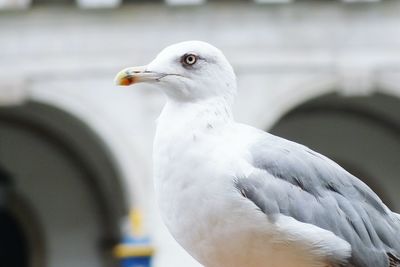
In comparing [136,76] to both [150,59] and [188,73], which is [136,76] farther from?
[150,59]

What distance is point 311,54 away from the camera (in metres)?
13.2

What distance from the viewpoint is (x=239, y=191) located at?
10.4 ft

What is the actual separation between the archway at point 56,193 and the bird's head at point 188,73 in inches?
453

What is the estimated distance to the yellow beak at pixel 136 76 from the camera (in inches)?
131

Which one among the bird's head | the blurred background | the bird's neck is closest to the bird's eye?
the bird's head

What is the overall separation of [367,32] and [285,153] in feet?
32.6

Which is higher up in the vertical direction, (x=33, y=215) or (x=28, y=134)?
(x=28, y=134)

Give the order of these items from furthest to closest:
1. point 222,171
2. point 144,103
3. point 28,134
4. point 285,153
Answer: point 28,134 → point 144,103 → point 285,153 → point 222,171

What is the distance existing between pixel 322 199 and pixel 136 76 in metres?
0.57

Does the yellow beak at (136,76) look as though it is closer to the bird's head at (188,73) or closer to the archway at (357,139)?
the bird's head at (188,73)

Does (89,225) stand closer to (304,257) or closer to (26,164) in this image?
(26,164)

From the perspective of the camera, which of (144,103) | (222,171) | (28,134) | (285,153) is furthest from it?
(28,134)

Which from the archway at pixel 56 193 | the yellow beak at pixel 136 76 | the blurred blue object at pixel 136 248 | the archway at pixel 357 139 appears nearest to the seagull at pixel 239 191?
the yellow beak at pixel 136 76

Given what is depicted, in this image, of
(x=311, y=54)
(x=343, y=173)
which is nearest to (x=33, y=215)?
(x=311, y=54)
